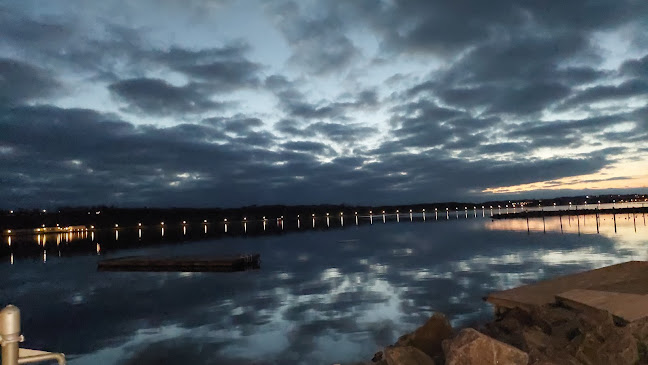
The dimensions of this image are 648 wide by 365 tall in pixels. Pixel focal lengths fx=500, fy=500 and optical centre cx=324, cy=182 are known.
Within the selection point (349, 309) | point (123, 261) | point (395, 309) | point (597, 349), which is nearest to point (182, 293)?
point (349, 309)

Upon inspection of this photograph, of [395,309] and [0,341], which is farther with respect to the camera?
[395,309]

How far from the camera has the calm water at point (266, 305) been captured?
14469 mm

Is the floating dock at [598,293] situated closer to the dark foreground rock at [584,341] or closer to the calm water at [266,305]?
the dark foreground rock at [584,341]

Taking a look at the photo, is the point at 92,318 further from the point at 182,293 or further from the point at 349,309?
the point at 349,309

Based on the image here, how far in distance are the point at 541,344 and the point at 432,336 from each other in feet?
6.29

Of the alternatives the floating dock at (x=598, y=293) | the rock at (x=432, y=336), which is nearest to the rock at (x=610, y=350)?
the floating dock at (x=598, y=293)

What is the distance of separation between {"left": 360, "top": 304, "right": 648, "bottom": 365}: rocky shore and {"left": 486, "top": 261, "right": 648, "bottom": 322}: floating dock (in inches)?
22.2

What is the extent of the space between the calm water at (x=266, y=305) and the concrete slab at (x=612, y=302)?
4.98m

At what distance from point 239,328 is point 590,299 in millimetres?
10743

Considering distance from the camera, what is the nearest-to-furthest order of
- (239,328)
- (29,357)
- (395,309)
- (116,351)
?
(29,357) < (116,351) < (239,328) < (395,309)

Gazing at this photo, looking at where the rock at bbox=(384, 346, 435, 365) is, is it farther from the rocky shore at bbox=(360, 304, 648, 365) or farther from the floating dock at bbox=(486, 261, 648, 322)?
the floating dock at bbox=(486, 261, 648, 322)

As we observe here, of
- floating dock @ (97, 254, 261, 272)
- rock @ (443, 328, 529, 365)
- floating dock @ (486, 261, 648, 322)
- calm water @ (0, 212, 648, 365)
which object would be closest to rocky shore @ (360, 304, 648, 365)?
rock @ (443, 328, 529, 365)

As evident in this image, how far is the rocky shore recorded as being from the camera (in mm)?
6680

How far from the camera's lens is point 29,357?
Answer: 3.20 meters
